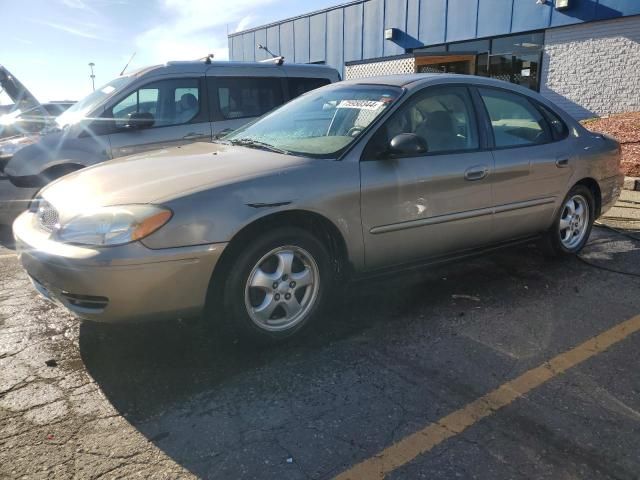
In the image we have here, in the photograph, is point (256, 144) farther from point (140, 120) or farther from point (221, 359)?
point (140, 120)

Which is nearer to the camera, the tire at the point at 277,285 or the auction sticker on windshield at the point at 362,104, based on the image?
the tire at the point at 277,285

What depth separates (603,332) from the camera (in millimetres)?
3500

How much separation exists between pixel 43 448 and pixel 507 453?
2.00 metres

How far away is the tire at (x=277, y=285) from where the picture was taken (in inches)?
120

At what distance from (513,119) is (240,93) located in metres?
3.64

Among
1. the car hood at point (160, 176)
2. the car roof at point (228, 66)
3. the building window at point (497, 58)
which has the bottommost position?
the car hood at point (160, 176)

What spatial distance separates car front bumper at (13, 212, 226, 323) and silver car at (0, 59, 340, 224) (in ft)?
10.3

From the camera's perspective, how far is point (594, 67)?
13570mm

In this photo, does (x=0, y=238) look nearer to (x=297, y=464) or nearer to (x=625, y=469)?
(x=297, y=464)

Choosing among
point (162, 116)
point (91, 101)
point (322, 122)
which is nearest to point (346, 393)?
point (322, 122)

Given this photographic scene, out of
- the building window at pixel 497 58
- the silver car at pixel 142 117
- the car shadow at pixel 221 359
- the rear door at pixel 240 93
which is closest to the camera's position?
the car shadow at pixel 221 359

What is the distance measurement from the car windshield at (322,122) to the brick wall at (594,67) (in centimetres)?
1162

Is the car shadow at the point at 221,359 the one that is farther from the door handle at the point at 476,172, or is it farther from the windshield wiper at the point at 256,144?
the windshield wiper at the point at 256,144

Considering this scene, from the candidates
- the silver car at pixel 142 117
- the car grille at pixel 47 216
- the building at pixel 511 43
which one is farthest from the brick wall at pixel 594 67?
the car grille at pixel 47 216
